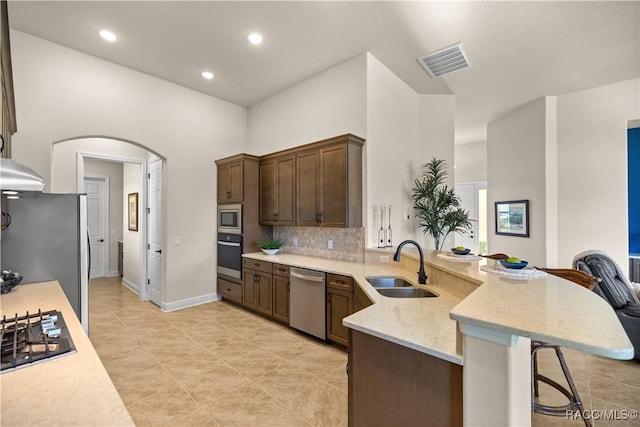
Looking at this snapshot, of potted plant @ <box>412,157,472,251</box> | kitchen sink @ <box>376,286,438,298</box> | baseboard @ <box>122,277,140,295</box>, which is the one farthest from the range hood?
baseboard @ <box>122,277,140,295</box>

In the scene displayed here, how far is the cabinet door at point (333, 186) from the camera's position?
3441 mm

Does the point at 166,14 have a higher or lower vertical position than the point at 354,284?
higher

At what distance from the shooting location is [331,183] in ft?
11.7

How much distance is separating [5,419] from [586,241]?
6318mm

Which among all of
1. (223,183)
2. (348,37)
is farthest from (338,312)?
(348,37)

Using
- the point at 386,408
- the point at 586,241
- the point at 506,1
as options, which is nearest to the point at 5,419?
the point at 386,408

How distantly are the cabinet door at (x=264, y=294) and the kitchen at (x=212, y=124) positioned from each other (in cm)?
124

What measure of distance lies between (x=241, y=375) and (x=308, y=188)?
2.30 metres

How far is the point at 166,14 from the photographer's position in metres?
2.95

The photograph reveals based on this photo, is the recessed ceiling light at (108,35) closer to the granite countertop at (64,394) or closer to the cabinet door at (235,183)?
the cabinet door at (235,183)

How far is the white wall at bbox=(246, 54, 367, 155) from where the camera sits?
369 cm

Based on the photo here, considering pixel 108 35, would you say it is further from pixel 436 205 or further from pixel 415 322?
pixel 436 205

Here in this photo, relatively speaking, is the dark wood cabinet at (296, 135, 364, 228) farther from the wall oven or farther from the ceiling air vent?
the ceiling air vent

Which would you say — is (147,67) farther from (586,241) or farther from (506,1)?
(586,241)
